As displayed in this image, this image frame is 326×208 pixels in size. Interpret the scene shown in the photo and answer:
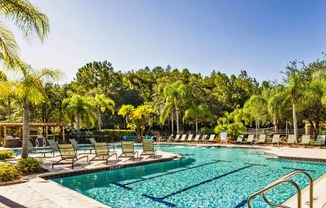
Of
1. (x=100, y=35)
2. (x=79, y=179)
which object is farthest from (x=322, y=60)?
(x=79, y=179)

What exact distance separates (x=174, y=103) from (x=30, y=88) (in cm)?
1872

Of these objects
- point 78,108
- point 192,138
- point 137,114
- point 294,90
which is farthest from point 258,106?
point 78,108

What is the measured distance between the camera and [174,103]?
27.5 m

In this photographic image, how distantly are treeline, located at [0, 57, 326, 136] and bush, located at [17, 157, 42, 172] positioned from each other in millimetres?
7020

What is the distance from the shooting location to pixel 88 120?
25.9 m

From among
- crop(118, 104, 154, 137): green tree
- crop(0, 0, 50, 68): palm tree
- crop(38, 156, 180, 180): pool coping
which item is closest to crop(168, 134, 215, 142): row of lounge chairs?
crop(118, 104, 154, 137): green tree

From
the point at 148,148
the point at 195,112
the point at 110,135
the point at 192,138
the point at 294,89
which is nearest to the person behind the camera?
the point at 148,148

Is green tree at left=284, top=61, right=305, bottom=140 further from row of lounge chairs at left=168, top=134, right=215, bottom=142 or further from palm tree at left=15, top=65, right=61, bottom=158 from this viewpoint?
palm tree at left=15, top=65, right=61, bottom=158

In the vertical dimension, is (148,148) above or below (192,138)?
above

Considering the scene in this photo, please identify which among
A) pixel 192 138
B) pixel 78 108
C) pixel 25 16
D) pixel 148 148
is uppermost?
pixel 25 16

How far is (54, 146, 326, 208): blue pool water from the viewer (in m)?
6.77

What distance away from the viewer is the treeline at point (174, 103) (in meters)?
20.8

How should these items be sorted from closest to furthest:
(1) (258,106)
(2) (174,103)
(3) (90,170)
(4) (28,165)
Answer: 1. (4) (28,165)
2. (3) (90,170)
3. (1) (258,106)
4. (2) (174,103)

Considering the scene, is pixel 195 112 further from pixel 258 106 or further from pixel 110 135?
pixel 110 135
